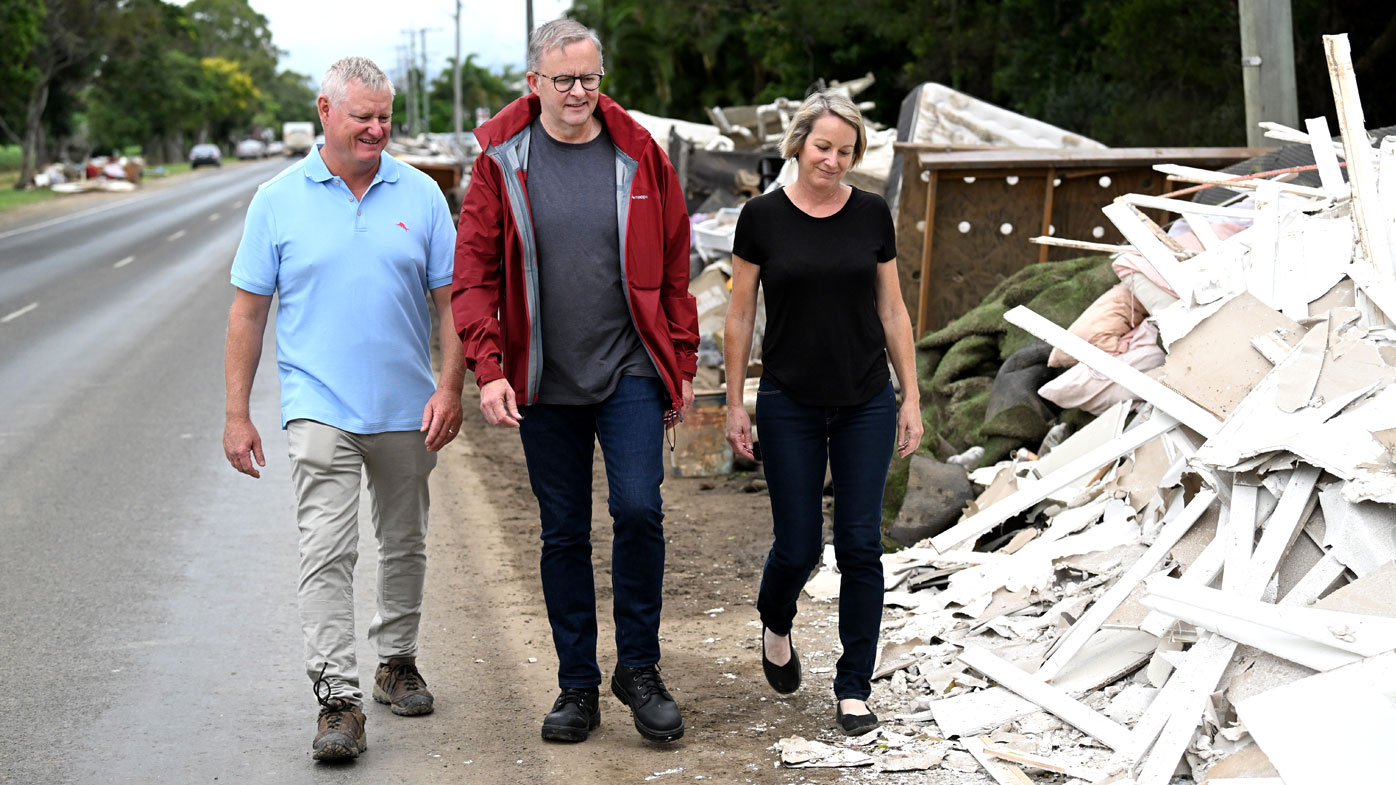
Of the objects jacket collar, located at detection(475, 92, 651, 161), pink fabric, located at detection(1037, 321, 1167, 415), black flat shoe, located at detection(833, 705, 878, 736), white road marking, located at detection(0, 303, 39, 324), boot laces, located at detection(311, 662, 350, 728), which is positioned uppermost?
jacket collar, located at detection(475, 92, 651, 161)

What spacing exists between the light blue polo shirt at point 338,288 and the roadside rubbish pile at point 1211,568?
5.58 feet

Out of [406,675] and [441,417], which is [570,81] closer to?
[441,417]

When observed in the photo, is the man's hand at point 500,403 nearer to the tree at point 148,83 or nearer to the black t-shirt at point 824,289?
the black t-shirt at point 824,289

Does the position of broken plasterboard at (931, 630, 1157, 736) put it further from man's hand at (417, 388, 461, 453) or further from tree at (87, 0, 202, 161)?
tree at (87, 0, 202, 161)

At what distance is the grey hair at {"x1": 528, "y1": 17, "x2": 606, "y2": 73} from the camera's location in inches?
165

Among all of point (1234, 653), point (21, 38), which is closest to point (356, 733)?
point (1234, 653)

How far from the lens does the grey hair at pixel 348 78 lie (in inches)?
173

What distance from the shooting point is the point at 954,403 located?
8.27 meters

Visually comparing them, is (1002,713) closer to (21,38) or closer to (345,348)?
(345,348)

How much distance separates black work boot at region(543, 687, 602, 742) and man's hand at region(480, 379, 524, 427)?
3.11 feet

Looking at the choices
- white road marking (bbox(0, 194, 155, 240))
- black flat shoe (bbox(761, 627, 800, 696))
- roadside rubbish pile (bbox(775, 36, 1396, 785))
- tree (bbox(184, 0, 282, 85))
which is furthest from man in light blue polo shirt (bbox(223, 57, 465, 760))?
tree (bbox(184, 0, 282, 85))

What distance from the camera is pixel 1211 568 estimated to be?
14.6 feet

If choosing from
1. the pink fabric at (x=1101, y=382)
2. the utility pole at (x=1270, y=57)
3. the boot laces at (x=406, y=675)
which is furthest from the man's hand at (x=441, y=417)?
the utility pole at (x=1270, y=57)

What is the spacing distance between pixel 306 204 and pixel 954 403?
15.3 ft
